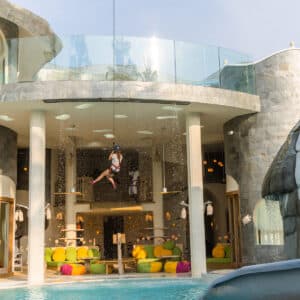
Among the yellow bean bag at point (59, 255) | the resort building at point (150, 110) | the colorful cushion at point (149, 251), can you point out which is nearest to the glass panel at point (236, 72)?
the resort building at point (150, 110)

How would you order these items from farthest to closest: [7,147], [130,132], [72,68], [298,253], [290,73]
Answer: [130,132] < [7,147] < [290,73] < [72,68] < [298,253]

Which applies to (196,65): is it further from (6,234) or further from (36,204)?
(6,234)

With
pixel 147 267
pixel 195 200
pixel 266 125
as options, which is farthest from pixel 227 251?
pixel 266 125

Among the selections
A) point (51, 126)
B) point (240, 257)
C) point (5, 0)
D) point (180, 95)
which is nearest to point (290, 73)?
point (180, 95)

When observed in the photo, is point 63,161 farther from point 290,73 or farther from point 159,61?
point 290,73

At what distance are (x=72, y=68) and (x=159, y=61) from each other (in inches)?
96.0

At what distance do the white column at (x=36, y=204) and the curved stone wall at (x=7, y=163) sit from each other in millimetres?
2170

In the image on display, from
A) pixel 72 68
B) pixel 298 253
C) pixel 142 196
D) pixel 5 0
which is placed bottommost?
pixel 298 253

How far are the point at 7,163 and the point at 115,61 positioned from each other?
17.4 feet

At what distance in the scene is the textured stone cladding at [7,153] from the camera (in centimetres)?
1645

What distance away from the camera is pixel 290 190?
7.42 metres

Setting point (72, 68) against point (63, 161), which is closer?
point (72, 68)

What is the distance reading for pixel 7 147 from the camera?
16.8 meters

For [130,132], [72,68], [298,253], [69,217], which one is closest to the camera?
[298,253]
